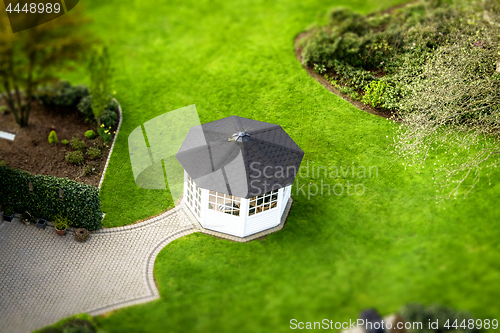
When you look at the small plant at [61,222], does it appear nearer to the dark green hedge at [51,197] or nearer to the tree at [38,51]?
the dark green hedge at [51,197]

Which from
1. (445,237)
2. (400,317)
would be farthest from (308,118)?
(400,317)

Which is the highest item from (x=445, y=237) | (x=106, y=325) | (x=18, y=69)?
(x=18, y=69)

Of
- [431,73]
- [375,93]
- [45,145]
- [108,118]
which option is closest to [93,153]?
[108,118]

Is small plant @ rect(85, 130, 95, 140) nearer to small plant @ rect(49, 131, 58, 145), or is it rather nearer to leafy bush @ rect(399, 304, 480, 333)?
small plant @ rect(49, 131, 58, 145)

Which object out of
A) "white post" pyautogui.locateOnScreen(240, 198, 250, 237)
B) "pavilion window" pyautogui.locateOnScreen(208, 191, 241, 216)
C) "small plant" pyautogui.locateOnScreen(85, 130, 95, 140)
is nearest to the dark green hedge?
"small plant" pyautogui.locateOnScreen(85, 130, 95, 140)

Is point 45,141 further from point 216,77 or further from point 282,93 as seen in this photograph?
point 282,93

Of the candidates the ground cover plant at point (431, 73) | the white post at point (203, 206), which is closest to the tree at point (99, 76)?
the white post at point (203, 206)

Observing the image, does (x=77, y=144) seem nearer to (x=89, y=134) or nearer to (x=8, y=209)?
(x=89, y=134)

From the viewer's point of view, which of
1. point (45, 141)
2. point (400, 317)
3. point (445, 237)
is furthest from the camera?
point (45, 141)
